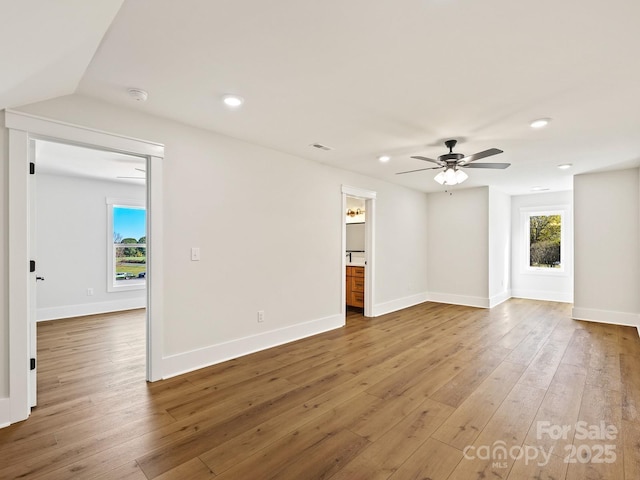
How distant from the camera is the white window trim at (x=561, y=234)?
7039mm

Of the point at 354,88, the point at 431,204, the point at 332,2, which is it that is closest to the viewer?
the point at 332,2

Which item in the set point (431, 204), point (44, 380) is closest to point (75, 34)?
point (44, 380)

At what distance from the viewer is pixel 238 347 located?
3.62 m

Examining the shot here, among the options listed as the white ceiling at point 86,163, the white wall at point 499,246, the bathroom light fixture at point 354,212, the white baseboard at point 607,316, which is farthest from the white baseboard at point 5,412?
the white baseboard at point 607,316

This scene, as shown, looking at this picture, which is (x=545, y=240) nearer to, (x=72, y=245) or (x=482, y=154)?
(x=482, y=154)

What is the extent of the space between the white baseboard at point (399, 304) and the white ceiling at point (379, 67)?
3.21 m

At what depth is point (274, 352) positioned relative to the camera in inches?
149

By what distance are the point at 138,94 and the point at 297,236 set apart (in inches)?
94.5

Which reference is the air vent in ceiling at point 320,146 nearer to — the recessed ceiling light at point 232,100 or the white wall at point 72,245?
the recessed ceiling light at point 232,100

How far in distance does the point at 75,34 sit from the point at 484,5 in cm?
208

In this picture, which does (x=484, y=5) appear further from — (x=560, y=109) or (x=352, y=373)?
(x=352, y=373)

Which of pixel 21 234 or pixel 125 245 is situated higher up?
pixel 21 234

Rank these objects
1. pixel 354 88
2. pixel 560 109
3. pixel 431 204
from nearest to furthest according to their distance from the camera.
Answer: pixel 354 88
pixel 560 109
pixel 431 204

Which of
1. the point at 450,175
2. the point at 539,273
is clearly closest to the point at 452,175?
the point at 450,175
